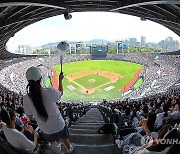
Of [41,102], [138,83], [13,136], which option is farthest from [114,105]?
[138,83]

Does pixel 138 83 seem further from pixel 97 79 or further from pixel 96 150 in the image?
pixel 96 150

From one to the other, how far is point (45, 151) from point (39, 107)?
82 centimetres

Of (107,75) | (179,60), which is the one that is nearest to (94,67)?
(107,75)

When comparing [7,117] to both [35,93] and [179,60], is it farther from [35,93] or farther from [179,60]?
[179,60]

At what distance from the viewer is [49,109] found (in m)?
3.45

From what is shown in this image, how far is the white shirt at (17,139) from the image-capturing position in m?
3.18

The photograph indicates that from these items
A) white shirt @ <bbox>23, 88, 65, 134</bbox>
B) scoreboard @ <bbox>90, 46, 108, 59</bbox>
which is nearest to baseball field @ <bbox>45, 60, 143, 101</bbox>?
scoreboard @ <bbox>90, 46, 108, 59</bbox>

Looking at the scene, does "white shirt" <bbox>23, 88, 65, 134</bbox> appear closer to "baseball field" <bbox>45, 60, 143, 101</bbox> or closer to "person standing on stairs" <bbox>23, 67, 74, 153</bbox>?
"person standing on stairs" <bbox>23, 67, 74, 153</bbox>

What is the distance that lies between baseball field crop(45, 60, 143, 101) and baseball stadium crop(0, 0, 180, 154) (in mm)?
141

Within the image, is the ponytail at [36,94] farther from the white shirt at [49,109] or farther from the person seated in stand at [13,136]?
the person seated in stand at [13,136]

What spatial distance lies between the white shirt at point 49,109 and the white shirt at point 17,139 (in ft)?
1.13

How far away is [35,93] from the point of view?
3322 millimetres

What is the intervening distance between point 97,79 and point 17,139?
1811 inches

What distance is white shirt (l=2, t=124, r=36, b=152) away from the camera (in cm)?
318
